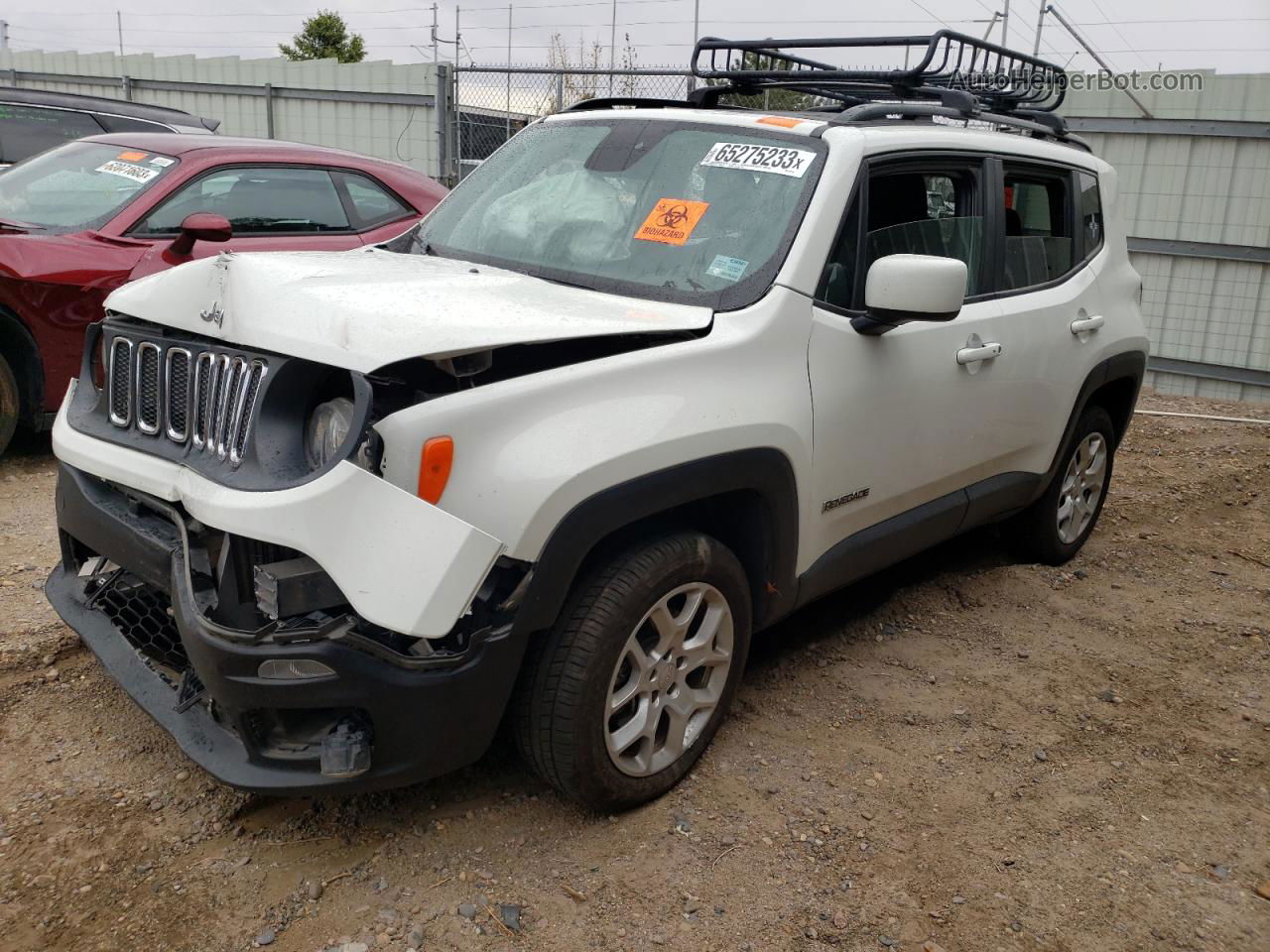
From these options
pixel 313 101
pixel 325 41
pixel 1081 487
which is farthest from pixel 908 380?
pixel 325 41

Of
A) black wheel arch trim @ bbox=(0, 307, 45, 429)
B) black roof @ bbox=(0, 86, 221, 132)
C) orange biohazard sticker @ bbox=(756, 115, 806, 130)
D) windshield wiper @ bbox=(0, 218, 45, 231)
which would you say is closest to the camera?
orange biohazard sticker @ bbox=(756, 115, 806, 130)

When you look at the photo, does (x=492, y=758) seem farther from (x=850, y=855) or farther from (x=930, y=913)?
(x=930, y=913)

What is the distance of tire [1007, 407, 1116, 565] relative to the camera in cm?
486

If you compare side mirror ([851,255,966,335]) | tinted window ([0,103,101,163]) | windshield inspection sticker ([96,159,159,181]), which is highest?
tinted window ([0,103,101,163])

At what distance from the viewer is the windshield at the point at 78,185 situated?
559cm

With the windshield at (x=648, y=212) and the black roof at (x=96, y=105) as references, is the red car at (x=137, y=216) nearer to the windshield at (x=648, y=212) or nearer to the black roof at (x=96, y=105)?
the windshield at (x=648, y=212)

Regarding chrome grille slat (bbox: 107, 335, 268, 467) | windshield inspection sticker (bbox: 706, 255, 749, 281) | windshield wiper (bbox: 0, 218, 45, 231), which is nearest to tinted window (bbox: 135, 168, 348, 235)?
windshield wiper (bbox: 0, 218, 45, 231)

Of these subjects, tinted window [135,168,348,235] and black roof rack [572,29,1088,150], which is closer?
black roof rack [572,29,1088,150]

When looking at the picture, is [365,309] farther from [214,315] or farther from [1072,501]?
[1072,501]

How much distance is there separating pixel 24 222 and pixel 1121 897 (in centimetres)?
569

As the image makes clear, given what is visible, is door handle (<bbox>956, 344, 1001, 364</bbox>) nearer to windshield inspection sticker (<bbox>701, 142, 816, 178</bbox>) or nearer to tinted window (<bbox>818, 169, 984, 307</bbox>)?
tinted window (<bbox>818, 169, 984, 307</bbox>)

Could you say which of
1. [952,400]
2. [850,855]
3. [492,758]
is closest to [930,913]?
[850,855]

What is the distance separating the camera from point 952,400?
376 centimetres

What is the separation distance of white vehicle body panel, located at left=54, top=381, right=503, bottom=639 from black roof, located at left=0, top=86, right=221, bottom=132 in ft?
22.9
